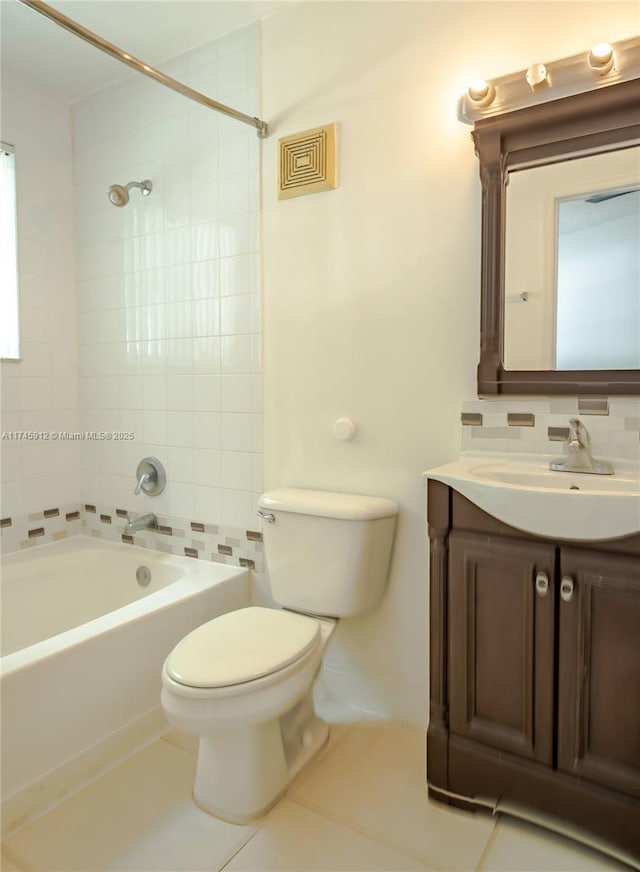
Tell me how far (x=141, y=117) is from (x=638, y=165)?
6.27 feet

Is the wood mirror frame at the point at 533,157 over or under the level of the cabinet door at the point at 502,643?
over

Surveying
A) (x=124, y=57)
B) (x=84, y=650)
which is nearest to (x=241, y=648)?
(x=84, y=650)

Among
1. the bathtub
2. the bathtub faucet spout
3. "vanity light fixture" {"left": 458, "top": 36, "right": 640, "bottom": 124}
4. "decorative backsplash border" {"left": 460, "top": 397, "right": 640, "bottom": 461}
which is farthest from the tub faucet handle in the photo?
"vanity light fixture" {"left": 458, "top": 36, "right": 640, "bottom": 124}

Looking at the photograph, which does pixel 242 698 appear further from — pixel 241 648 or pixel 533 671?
pixel 533 671

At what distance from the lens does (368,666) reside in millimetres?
1992

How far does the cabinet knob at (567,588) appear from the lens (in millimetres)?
1331

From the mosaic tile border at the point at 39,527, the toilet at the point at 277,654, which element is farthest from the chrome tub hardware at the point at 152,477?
the toilet at the point at 277,654

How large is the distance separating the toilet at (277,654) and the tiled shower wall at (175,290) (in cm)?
40

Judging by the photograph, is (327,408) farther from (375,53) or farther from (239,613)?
(375,53)

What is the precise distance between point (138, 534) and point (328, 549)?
109 cm

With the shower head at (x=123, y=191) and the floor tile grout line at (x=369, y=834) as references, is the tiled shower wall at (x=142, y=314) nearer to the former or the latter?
the shower head at (x=123, y=191)

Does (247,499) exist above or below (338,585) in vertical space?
above

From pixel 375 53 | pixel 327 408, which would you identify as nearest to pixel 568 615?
pixel 327 408

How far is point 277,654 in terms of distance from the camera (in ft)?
4.98
